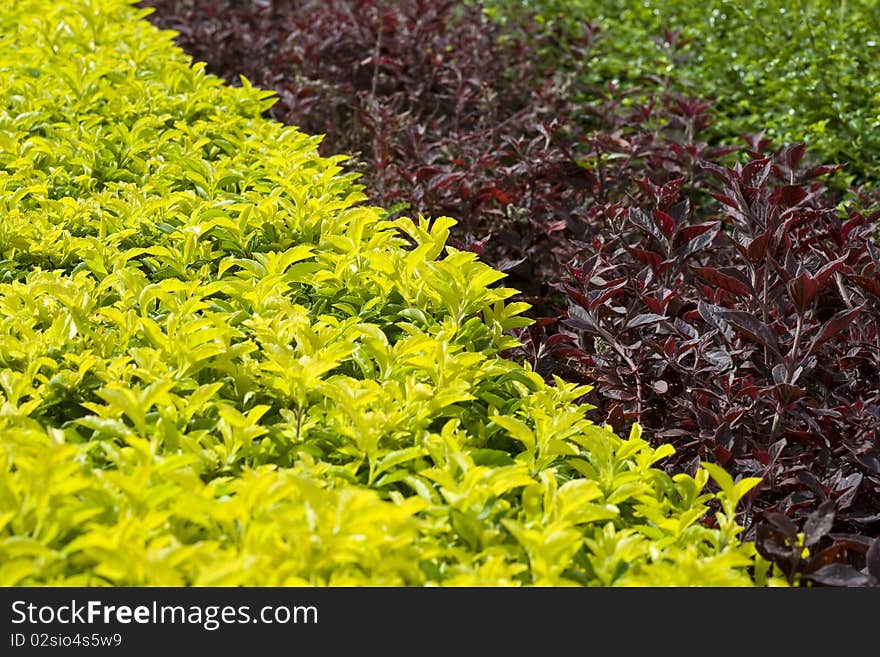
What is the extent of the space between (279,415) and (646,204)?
2216 mm

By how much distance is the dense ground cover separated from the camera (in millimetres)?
2684

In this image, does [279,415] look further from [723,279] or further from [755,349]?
[755,349]

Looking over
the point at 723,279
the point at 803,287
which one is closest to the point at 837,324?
the point at 803,287

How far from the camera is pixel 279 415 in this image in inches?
92.7

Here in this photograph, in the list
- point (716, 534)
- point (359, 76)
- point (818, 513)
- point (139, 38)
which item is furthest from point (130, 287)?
point (359, 76)

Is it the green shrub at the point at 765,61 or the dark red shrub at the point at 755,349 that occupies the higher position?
the green shrub at the point at 765,61

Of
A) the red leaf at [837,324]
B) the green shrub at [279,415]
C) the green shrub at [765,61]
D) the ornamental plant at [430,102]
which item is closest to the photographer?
the green shrub at [279,415]

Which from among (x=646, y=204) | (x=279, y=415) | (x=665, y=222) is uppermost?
(x=646, y=204)

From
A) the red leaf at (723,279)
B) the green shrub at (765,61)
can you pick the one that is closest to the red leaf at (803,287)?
the red leaf at (723,279)

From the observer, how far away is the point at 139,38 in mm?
5039

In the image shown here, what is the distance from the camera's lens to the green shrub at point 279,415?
1807 millimetres

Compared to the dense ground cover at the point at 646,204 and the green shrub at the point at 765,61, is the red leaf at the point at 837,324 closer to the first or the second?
the dense ground cover at the point at 646,204

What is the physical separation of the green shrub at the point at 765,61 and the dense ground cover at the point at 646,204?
0.10 ft

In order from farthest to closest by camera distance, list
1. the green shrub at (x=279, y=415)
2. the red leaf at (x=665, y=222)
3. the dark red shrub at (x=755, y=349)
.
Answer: the red leaf at (x=665, y=222)
the dark red shrub at (x=755, y=349)
the green shrub at (x=279, y=415)
